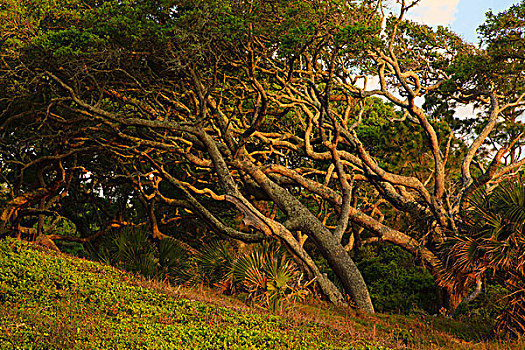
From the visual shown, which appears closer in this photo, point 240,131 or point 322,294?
point 322,294

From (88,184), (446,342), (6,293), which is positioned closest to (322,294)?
(446,342)

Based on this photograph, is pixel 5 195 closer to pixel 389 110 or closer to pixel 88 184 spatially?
pixel 88 184

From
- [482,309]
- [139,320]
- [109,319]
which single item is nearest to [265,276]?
[139,320]

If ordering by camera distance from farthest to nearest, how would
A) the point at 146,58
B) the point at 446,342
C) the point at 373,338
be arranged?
the point at 146,58
the point at 446,342
the point at 373,338

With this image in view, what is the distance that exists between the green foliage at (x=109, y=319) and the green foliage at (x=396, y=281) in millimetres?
10209

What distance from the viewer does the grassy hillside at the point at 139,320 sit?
755 centimetres

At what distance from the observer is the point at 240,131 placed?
57.4ft

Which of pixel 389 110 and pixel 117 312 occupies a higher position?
pixel 389 110

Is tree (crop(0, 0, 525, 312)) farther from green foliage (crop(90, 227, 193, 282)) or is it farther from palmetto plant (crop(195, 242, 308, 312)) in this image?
green foliage (crop(90, 227, 193, 282))

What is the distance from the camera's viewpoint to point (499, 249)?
1133 cm

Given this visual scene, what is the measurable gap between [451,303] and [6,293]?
12.9 m

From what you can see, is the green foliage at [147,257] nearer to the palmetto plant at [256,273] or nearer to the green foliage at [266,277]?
the palmetto plant at [256,273]

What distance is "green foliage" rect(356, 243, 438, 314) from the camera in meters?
19.8

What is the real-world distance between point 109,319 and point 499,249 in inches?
316
